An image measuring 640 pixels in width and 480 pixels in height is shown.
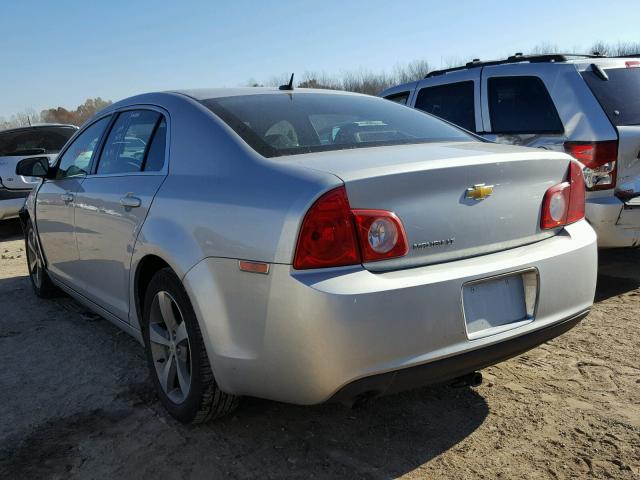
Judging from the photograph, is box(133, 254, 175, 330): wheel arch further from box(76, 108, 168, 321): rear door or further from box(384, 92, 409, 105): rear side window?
box(384, 92, 409, 105): rear side window

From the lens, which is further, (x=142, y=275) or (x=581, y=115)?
(x=581, y=115)

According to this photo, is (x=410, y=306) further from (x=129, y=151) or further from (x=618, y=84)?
(x=618, y=84)

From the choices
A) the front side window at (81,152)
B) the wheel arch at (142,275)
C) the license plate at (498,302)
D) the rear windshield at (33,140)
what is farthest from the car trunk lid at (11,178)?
the license plate at (498,302)

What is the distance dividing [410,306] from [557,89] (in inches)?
137

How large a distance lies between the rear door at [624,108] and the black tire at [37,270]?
4575mm

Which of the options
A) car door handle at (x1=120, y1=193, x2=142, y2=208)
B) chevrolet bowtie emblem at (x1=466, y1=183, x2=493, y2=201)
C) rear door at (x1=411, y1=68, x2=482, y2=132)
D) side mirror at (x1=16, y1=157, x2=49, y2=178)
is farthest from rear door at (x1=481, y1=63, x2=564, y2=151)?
side mirror at (x1=16, y1=157, x2=49, y2=178)

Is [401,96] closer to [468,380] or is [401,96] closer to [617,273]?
[617,273]

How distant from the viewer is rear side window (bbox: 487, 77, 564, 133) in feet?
16.6

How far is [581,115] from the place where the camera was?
15.7 ft

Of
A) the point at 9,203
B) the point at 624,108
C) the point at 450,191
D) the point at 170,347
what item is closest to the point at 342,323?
the point at 450,191

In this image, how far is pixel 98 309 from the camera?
3.97 m

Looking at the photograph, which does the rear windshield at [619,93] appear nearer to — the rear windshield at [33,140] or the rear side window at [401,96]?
the rear side window at [401,96]

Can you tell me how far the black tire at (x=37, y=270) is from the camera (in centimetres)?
517

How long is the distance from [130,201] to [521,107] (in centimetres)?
359
